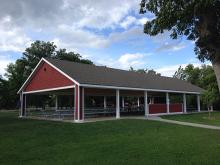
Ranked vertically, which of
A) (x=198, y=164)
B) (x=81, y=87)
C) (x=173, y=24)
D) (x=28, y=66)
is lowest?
(x=198, y=164)

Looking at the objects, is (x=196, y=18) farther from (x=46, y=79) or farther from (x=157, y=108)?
(x=157, y=108)

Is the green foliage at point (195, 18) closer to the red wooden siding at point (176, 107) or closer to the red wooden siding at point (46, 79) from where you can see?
the red wooden siding at point (46, 79)

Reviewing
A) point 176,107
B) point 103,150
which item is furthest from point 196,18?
point 176,107

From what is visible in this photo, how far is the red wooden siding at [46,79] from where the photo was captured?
2334 centimetres

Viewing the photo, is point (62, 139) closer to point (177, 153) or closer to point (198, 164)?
point (177, 153)

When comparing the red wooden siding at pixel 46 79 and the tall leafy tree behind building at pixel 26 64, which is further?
the tall leafy tree behind building at pixel 26 64

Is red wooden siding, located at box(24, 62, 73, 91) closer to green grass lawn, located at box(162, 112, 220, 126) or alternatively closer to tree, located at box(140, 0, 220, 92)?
green grass lawn, located at box(162, 112, 220, 126)

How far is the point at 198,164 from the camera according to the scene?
25.2 ft

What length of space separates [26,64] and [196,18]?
Answer: 149 feet

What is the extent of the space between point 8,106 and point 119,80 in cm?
3661

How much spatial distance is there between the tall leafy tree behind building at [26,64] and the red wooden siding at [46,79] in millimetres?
21872

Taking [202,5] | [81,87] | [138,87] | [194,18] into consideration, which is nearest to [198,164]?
[202,5]

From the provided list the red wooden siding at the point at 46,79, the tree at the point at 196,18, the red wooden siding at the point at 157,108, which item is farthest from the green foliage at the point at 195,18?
the red wooden siding at the point at 157,108

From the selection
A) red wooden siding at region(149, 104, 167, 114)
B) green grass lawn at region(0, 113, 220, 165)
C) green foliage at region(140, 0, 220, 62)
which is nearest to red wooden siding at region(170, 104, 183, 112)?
red wooden siding at region(149, 104, 167, 114)
